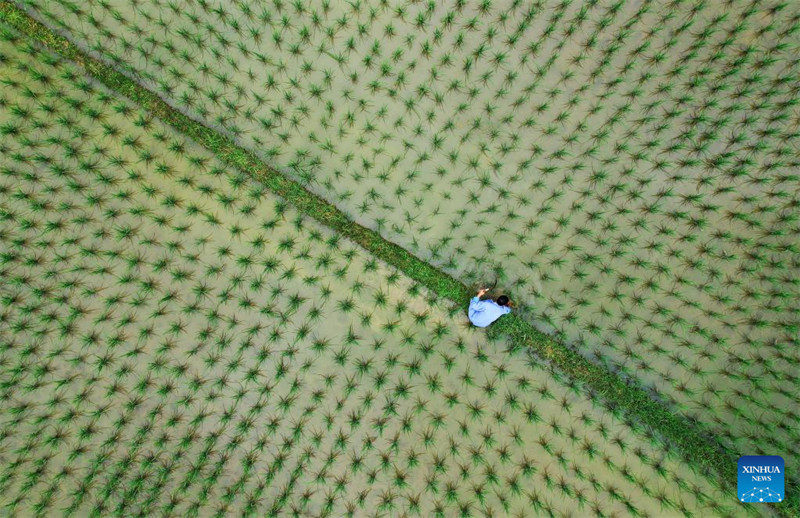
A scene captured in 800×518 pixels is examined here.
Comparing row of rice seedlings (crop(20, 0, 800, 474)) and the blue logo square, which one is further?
the blue logo square

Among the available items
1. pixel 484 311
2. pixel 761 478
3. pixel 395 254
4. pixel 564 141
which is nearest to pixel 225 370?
pixel 395 254

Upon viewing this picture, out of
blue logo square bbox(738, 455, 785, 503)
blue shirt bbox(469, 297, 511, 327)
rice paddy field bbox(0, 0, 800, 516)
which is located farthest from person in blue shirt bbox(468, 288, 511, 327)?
blue logo square bbox(738, 455, 785, 503)

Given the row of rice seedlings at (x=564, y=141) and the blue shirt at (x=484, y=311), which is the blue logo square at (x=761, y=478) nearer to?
the row of rice seedlings at (x=564, y=141)

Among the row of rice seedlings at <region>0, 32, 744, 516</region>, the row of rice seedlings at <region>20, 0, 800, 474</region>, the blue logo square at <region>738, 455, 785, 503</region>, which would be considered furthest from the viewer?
the blue logo square at <region>738, 455, 785, 503</region>

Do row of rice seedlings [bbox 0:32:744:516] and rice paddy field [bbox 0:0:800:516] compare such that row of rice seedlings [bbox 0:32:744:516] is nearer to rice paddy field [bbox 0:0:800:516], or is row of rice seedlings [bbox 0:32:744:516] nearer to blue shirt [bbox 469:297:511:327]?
rice paddy field [bbox 0:0:800:516]

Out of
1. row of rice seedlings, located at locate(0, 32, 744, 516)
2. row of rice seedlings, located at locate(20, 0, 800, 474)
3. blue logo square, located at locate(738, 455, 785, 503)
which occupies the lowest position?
row of rice seedlings, located at locate(0, 32, 744, 516)

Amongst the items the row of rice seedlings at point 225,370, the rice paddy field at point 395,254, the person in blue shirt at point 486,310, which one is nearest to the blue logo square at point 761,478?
the rice paddy field at point 395,254

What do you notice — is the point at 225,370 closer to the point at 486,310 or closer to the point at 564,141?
the point at 486,310
